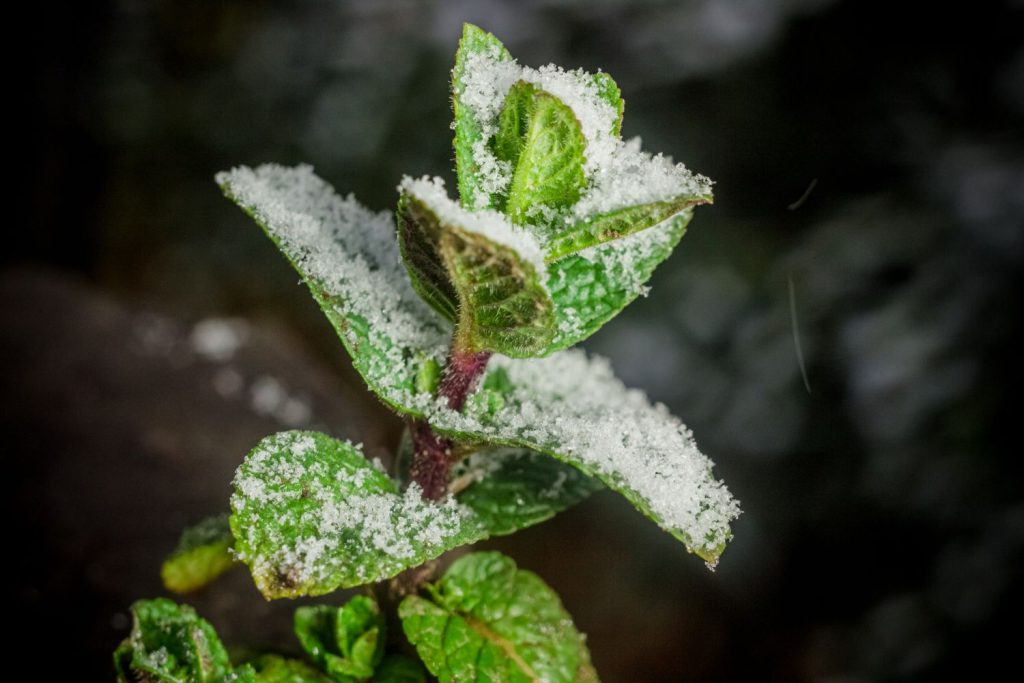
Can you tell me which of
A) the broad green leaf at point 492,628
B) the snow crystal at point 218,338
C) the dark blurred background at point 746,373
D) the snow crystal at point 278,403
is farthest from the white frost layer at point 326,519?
the snow crystal at point 218,338

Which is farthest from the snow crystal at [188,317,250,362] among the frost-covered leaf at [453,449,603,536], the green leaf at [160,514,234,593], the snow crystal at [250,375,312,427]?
the frost-covered leaf at [453,449,603,536]

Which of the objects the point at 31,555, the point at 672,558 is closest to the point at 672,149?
the point at 672,558

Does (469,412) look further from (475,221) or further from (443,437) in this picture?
(475,221)

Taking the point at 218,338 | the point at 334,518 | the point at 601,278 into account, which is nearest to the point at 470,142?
the point at 601,278

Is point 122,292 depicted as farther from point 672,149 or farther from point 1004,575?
point 1004,575

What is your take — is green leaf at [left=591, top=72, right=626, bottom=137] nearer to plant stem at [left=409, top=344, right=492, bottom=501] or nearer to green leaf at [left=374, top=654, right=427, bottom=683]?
plant stem at [left=409, top=344, right=492, bottom=501]
